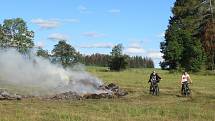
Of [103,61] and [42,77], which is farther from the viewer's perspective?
[103,61]

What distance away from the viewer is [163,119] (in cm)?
2464

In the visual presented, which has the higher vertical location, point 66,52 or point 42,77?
point 66,52

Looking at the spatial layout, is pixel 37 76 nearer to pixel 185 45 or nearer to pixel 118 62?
pixel 185 45

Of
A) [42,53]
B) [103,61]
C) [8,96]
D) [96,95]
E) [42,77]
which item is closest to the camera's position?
[8,96]

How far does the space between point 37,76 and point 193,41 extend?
5680 cm

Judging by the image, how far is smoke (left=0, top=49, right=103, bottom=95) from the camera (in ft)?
137

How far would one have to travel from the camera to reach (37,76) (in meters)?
43.4

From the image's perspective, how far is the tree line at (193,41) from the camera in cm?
9500

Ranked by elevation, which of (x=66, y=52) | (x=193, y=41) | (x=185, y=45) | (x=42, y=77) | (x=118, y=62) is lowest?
(x=42, y=77)

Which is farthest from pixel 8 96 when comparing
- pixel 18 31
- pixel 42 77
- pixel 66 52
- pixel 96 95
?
pixel 18 31

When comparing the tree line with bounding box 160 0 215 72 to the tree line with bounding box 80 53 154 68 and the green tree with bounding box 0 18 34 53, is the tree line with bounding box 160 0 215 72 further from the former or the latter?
the tree line with bounding box 80 53 154 68

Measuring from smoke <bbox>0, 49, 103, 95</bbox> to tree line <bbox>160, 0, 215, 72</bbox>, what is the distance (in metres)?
51.4

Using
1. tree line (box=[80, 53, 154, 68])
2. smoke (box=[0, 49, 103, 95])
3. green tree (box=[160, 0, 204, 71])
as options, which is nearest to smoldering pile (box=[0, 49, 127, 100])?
smoke (box=[0, 49, 103, 95])

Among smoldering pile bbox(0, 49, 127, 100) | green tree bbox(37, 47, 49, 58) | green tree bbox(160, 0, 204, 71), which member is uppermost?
green tree bbox(160, 0, 204, 71)
